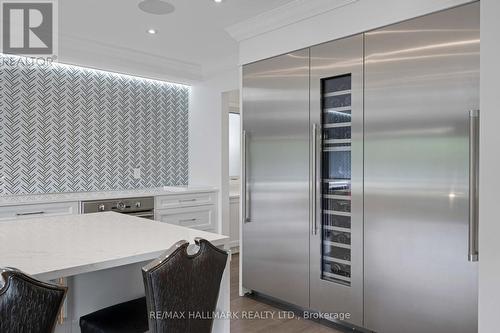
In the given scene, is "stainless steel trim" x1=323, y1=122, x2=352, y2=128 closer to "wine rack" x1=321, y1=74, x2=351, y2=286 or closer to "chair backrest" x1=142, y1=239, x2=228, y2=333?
"wine rack" x1=321, y1=74, x2=351, y2=286

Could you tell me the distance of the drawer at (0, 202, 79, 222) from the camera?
3.03 metres

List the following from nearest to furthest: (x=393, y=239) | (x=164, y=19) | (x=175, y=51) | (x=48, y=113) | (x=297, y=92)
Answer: (x=393, y=239), (x=297, y=92), (x=164, y=19), (x=48, y=113), (x=175, y=51)

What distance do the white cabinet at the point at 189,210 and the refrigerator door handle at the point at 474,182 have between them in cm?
297

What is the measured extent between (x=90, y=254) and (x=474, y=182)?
6.34 feet

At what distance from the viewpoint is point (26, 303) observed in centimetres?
92

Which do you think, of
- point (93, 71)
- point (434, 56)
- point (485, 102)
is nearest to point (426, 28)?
point (434, 56)

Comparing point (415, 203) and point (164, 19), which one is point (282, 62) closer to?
point (164, 19)

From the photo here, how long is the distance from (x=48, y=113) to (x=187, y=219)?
185 cm

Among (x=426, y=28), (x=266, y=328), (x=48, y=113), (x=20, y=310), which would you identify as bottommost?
(x=266, y=328)

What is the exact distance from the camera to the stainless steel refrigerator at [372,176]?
212cm

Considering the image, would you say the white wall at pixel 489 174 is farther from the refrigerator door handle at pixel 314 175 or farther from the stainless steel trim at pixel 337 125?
the refrigerator door handle at pixel 314 175

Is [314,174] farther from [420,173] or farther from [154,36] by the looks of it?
[154,36]

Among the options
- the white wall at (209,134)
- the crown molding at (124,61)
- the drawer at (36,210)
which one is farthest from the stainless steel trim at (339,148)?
the crown molding at (124,61)

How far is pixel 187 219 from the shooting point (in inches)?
170
